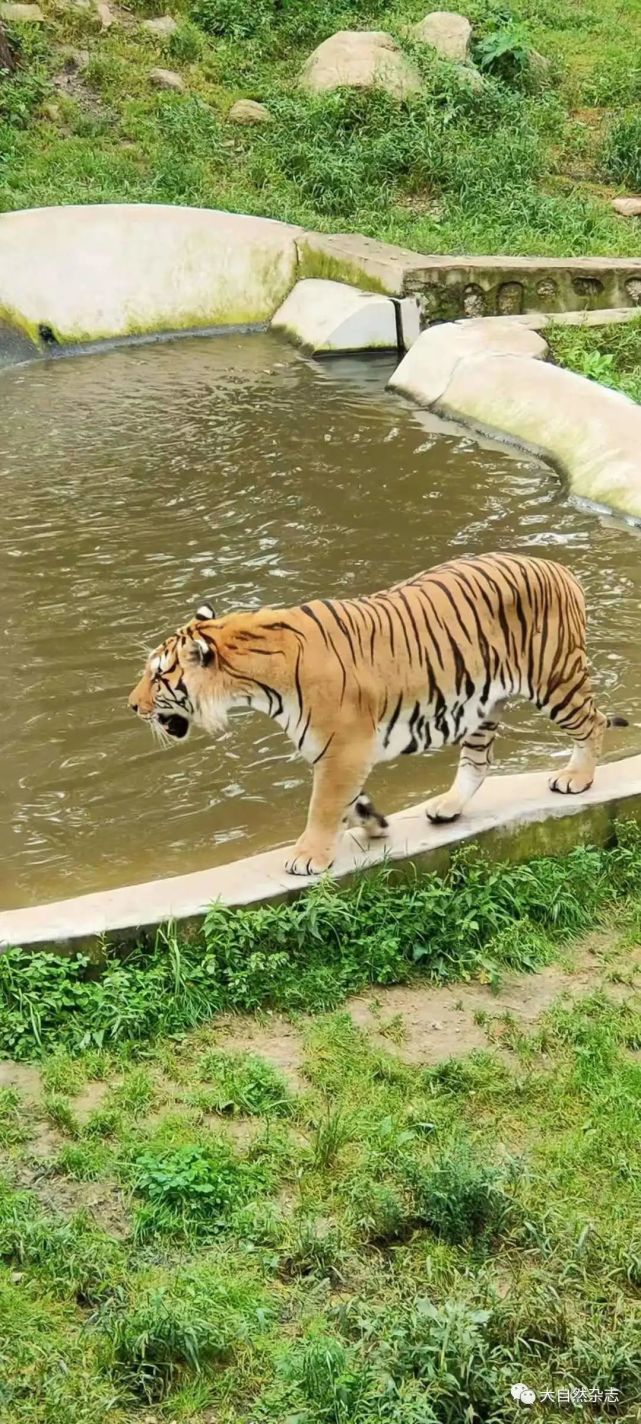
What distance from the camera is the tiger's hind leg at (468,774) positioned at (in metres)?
5.11

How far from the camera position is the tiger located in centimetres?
471

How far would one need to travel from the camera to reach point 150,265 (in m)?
13.7

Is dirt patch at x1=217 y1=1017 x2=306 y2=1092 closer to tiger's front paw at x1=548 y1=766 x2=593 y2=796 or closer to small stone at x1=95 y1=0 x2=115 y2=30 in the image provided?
tiger's front paw at x1=548 y1=766 x2=593 y2=796

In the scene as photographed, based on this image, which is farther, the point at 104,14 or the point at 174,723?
the point at 104,14

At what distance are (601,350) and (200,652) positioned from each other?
24.9 feet

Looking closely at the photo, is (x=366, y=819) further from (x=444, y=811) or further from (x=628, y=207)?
(x=628, y=207)

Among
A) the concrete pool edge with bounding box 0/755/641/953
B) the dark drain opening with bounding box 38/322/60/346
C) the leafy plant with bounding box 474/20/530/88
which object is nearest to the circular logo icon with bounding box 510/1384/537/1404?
the concrete pool edge with bounding box 0/755/641/953

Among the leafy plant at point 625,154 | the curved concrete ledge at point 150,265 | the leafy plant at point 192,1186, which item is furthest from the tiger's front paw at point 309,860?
Result: the leafy plant at point 625,154

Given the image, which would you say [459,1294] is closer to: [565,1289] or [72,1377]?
[565,1289]

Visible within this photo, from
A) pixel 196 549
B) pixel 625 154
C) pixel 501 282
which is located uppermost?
pixel 625 154

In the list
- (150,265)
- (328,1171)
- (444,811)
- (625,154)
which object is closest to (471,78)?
(625,154)

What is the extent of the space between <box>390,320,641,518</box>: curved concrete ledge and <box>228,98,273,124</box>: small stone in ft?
17.6

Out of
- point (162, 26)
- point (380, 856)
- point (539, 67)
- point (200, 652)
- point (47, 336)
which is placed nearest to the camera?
point (200, 652)

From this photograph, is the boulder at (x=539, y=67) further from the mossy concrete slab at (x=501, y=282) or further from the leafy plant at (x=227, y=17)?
the mossy concrete slab at (x=501, y=282)
